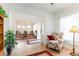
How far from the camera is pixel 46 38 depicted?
1754 mm

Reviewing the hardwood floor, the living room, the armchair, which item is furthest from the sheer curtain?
the hardwood floor

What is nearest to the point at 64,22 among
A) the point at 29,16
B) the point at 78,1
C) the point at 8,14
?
the point at 78,1

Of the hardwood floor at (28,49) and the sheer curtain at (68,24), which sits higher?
the sheer curtain at (68,24)

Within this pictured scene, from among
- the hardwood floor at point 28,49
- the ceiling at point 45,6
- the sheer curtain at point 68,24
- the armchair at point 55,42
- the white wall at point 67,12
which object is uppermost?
the ceiling at point 45,6

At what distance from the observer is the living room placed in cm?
165

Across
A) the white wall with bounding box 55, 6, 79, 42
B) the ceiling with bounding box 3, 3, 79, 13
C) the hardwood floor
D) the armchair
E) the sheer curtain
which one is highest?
the ceiling with bounding box 3, 3, 79, 13

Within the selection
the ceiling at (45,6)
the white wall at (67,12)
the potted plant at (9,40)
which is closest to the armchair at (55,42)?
the white wall at (67,12)

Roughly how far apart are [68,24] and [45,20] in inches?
18.1

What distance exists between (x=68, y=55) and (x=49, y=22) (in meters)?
0.76

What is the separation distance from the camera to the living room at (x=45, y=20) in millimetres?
1646

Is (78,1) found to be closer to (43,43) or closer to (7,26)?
(43,43)

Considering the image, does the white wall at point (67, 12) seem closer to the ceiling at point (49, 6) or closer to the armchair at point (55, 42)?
the ceiling at point (49, 6)

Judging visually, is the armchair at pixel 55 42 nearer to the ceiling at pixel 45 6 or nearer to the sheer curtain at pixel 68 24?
the sheer curtain at pixel 68 24

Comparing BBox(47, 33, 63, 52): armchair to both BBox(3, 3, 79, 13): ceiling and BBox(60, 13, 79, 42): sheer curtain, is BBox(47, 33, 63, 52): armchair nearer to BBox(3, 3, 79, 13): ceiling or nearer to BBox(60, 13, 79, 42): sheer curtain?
BBox(60, 13, 79, 42): sheer curtain
